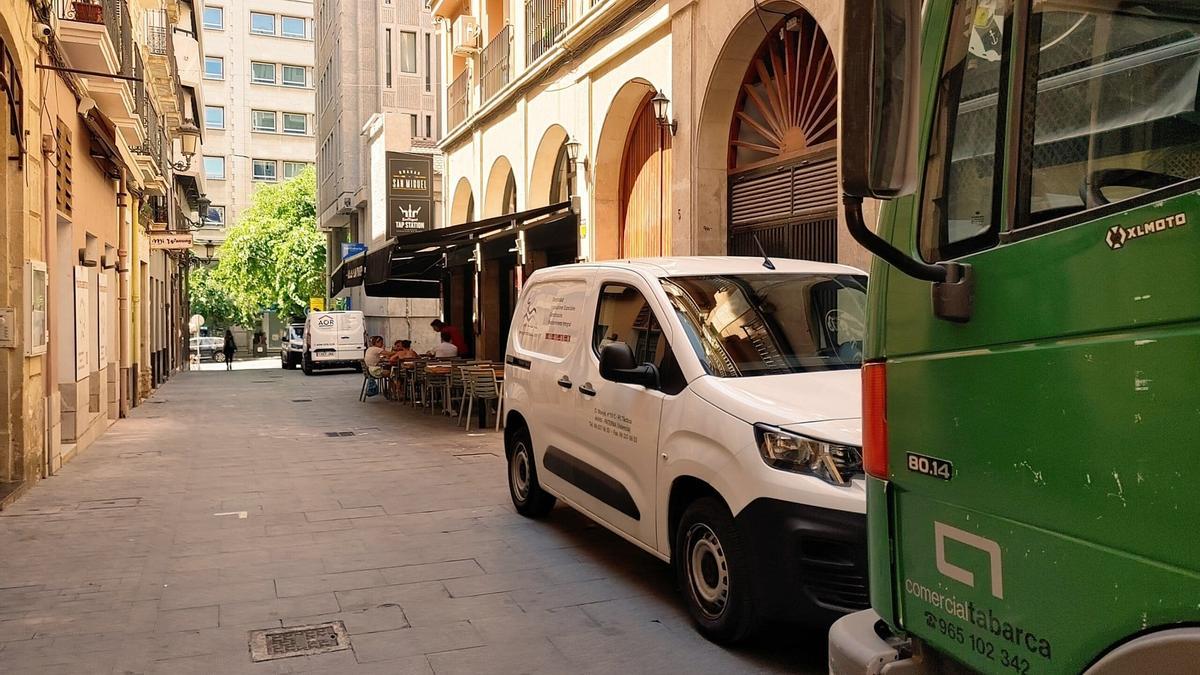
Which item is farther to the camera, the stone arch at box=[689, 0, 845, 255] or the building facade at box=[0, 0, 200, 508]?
the stone arch at box=[689, 0, 845, 255]

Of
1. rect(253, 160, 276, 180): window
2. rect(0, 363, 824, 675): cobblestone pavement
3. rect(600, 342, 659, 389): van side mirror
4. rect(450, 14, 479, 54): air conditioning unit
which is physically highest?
rect(253, 160, 276, 180): window

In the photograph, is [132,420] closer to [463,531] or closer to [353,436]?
[353,436]

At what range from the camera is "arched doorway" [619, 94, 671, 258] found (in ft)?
45.5

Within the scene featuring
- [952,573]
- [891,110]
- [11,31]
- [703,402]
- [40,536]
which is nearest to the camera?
[891,110]

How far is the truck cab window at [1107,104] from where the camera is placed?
1.88 m

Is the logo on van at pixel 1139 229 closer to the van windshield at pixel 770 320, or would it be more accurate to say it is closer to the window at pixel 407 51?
the van windshield at pixel 770 320

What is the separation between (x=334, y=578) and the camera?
20.1 feet

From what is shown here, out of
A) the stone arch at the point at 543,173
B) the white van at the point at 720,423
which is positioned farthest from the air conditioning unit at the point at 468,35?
the white van at the point at 720,423

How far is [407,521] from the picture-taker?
7.86 meters

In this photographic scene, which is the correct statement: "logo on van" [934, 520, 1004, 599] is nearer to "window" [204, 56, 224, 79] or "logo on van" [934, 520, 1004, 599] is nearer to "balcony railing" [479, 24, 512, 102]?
"balcony railing" [479, 24, 512, 102]

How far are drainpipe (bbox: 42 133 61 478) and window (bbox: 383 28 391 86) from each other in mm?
29971

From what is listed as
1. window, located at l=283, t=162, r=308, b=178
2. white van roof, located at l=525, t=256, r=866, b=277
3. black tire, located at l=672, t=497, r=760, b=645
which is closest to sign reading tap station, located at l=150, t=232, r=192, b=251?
white van roof, located at l=525, t=256, r=866, b=277

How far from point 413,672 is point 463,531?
2.97 meters

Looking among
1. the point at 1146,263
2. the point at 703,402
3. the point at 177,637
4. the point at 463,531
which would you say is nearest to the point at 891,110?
the point at 1146,263
